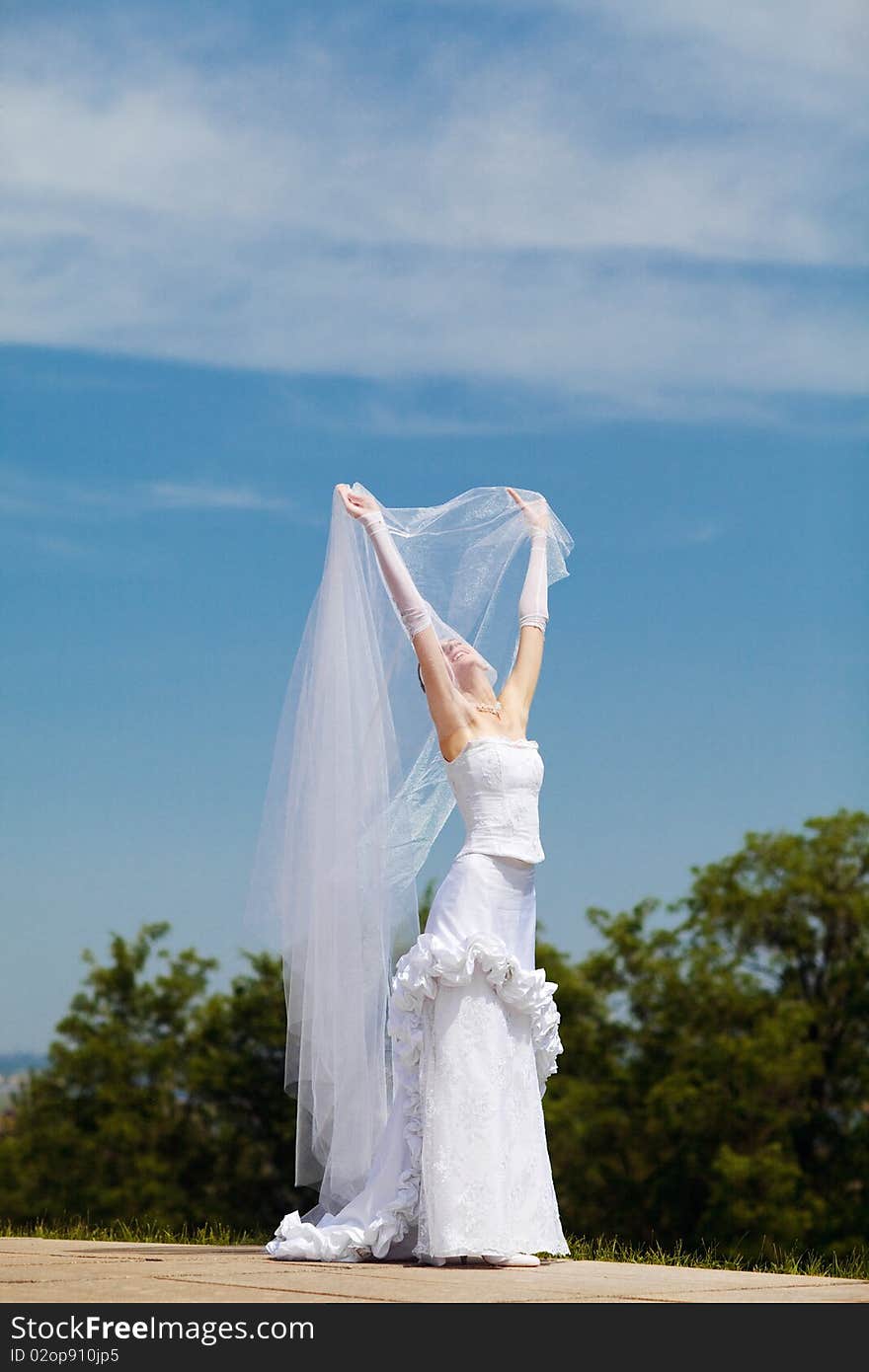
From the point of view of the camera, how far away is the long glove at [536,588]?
24.7 feet

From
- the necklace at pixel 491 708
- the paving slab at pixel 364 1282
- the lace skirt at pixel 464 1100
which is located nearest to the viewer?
the paving slab at pixel 364 1282

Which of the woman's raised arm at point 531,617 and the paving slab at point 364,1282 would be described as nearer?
the paving slab at point 364,1282

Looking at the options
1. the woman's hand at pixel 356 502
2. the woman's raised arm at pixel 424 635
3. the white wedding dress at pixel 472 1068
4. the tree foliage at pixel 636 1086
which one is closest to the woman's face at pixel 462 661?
the woman's raised arm at pixel 424 635

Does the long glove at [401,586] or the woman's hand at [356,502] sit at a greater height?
the woman's hand at [356,502]

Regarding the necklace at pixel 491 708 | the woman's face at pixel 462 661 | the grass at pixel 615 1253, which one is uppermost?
the woman's face at pixel 462 661

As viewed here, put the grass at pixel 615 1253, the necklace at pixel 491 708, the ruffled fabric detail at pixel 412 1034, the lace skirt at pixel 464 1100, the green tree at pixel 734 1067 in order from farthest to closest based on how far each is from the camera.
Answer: the green tree at pixel 734 1067
the grass at pixel 615 1253
the necklace at pixel 491 708
the ruffled fabric detail at pixel 412 1034
the lace skirt at pixel 464 1100

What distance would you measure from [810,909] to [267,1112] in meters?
10.1

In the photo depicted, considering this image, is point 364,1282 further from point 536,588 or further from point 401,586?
point 536,588

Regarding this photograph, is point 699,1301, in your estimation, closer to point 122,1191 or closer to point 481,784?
point 481,784

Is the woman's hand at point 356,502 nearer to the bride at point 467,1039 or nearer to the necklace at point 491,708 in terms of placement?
the bride at point 467,1039

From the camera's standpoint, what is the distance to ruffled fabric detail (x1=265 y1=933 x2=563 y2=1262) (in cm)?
652

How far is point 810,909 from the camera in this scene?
30.0 metres
